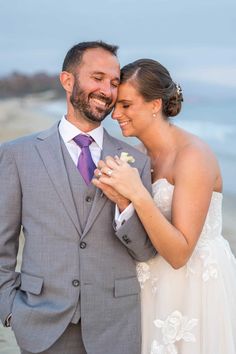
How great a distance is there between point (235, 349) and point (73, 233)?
84 cm

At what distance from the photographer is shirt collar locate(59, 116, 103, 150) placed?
256 centimetres

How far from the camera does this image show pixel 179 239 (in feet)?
8.19

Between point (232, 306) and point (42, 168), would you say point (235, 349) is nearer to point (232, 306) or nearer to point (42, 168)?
point (232, 306)

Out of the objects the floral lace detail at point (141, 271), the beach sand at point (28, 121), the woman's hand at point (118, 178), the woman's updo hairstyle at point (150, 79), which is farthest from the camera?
the beach sand at point (28, 121)

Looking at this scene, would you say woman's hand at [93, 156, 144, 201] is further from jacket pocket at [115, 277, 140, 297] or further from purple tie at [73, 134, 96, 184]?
jacket pocket at [115, 277, 140, 297]

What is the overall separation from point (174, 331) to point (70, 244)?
1.83 ft

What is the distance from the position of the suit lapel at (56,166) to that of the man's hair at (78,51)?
267 millimetres

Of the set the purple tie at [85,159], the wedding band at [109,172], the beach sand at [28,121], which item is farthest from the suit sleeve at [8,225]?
the beach sand at [28,121]

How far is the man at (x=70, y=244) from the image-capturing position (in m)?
2.45

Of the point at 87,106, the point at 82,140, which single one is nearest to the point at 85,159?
the point at 82,140

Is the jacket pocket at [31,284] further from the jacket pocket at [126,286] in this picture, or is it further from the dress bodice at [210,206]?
the dress bodice at [210,206]

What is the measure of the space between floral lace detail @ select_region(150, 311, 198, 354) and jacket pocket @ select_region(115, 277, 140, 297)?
0.73 feet

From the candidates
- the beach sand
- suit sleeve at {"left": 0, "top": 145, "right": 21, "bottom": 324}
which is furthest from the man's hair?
the beach sand

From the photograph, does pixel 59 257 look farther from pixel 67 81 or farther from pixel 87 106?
pixel 67 81
